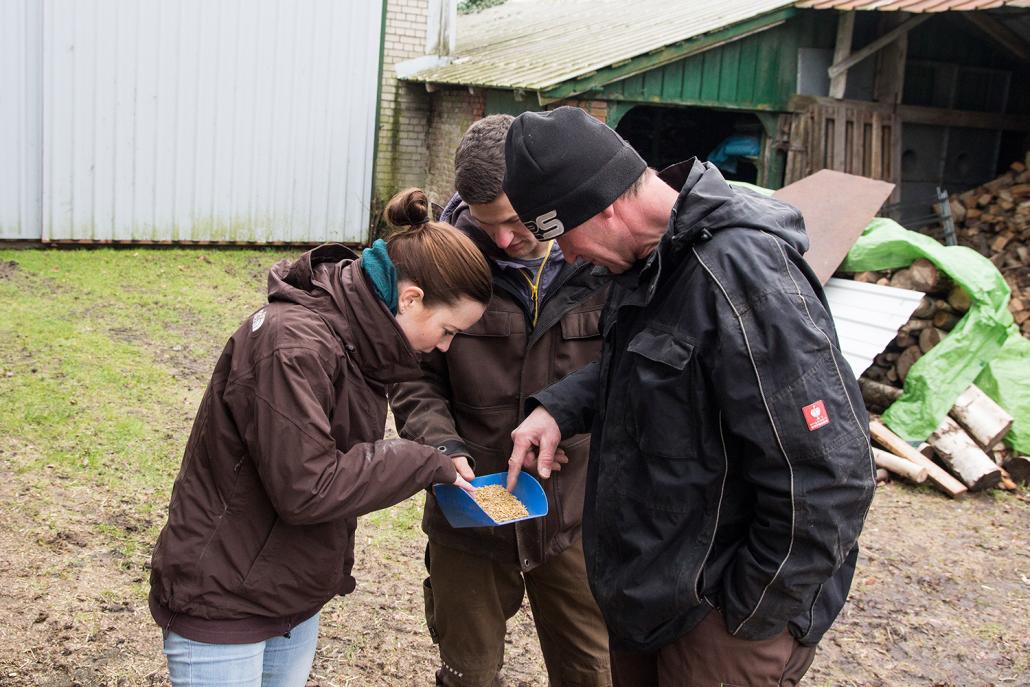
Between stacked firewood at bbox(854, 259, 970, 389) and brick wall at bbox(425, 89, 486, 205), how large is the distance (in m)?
5.50

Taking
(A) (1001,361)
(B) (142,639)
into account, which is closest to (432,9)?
(A) (1001,361)

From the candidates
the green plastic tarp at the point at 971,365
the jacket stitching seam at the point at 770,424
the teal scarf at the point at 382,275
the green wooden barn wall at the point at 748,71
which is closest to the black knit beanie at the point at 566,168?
the jacket stitching seam at the point at 770,424

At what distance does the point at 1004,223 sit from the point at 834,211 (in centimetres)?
289

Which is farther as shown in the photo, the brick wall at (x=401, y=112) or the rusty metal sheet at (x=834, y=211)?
the brick wall at (x=401, y=112)

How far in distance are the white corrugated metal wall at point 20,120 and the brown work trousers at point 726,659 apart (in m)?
10.0

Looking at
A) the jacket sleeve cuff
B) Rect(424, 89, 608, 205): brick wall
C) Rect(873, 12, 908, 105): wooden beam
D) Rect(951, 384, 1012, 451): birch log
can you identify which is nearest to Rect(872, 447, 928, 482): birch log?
Rect(951, 384, 1012, 451): birch log

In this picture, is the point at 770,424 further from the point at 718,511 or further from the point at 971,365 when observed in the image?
the point at 971,365

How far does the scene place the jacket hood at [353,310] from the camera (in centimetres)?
223

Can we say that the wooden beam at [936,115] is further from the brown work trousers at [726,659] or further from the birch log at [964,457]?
the brown work trousers at [726,659]

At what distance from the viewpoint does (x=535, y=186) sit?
83.7 inches

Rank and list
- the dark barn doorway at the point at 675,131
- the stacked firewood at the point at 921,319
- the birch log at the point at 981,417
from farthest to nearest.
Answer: the dark barn doorway at the point at 675,131
the stacked firewood at the point at 921,319
the birch log at the point at 981,417

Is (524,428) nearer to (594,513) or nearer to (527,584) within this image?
(594,513)

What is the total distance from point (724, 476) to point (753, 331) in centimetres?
32

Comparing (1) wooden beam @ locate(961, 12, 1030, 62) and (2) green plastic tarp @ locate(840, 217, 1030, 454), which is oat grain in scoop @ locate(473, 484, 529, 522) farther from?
(1) wooden beam @ locate(961, 12, 1030, 62)
